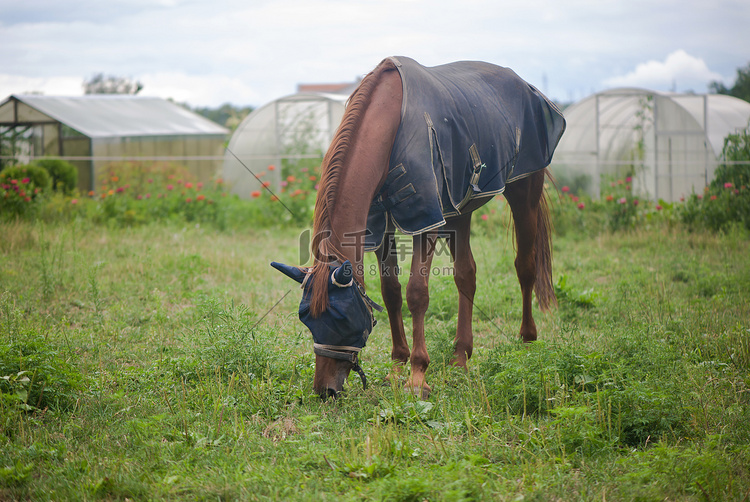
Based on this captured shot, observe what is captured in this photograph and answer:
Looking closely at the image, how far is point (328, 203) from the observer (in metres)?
3.09

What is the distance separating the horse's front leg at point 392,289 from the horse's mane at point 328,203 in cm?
83

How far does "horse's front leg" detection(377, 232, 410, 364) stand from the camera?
3875mm

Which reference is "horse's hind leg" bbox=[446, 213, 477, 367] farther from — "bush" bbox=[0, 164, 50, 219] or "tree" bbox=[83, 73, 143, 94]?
"tree" bbox=[83, 73, 143, 94]

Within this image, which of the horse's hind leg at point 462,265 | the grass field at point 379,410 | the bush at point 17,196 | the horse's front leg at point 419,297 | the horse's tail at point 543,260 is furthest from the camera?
the bush at point 17,196

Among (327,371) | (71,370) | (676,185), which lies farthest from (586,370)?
(676,185)

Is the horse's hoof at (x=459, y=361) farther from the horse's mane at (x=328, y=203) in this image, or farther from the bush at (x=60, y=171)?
the bush at (x=60, y=171)

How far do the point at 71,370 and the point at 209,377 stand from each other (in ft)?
2.61

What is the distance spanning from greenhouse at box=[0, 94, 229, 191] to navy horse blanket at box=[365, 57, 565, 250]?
32.5 feet

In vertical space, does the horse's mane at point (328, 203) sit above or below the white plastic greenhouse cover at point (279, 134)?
below

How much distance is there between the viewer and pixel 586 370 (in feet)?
10.5

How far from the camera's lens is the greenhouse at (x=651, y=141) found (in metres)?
11.4

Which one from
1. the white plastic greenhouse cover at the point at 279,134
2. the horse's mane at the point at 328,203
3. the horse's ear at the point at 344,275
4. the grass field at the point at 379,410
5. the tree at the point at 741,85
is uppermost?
the tree at the point at 741,85

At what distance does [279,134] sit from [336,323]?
1215 centimetres

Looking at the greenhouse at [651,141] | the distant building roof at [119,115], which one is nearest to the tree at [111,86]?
the distant building roof at [119,115]
